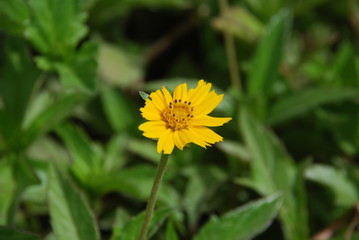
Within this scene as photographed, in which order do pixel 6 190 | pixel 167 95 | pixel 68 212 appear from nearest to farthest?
pixel 167 95 < pixel 68 212 < pixel 6 190

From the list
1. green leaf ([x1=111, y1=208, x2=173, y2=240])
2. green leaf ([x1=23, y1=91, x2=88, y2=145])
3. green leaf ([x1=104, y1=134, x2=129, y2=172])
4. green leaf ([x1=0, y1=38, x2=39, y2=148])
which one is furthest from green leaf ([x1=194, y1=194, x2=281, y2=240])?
green leaf ([x1=0, y1=38, x2=39, y2=148])

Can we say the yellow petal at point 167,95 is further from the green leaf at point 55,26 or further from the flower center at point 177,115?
the green leaf at point 55,26

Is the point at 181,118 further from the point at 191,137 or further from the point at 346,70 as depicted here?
the point at 346,70

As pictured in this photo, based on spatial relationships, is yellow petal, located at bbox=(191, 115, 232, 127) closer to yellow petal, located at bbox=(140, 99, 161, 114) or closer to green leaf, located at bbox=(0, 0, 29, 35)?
yellow petal, located at bbox=(140, 99, 161, 114)

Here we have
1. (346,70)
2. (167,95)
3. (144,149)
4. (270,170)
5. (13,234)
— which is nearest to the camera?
(167,95)

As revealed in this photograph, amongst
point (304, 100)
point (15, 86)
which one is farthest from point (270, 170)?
point (15, 86)

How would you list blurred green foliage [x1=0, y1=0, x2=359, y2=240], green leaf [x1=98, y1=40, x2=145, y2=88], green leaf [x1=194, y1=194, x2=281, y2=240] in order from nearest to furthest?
green leaf [x1=194, y1=194, x2=281, y2=240] → blurred green foliage [x1=0, y1=0, x2=359, y2=240] → green leaf [x1=98, y1=40, x2=145, y2=88]
